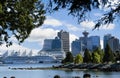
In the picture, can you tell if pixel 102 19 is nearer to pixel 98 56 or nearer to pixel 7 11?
pixel 7 11

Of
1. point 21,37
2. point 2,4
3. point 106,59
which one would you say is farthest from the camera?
point 106,59

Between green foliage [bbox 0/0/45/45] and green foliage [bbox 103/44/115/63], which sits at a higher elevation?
green foliage [bbox 103/44/115/63]

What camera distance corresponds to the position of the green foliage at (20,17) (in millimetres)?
28641

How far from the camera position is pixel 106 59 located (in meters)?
143

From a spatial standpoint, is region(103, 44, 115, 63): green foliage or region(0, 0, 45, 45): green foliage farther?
region(103, 44, 115, 63): green foliage

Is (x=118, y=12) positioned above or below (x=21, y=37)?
below

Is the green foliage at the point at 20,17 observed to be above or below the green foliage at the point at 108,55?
below

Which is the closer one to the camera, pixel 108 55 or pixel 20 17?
pixel 20 17

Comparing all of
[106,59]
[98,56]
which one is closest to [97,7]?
[106,59]

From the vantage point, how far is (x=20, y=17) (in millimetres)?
29562

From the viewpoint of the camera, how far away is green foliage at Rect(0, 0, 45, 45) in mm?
28641

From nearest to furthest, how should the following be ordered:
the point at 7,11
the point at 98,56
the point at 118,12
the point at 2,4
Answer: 1. the point at 118,12
2. the point at 2,4
3. the point at 7,11
4. the point at 98,56

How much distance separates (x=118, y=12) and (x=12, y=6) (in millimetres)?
21526

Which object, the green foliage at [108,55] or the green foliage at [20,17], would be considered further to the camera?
the green foliage at [108,55]
